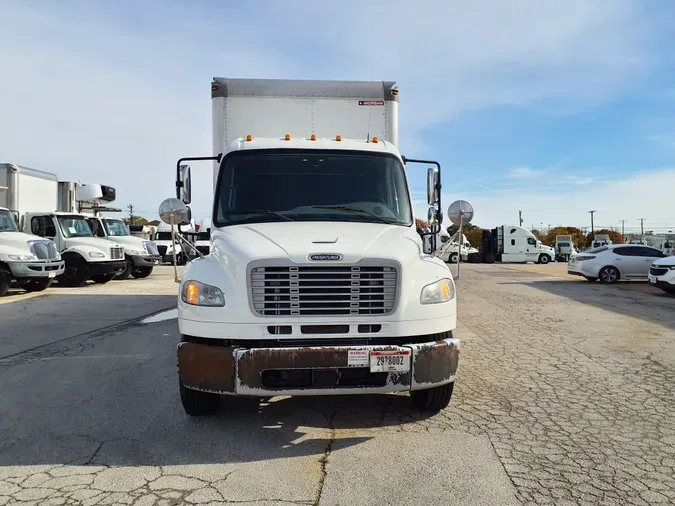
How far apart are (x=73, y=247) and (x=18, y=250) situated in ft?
9.88

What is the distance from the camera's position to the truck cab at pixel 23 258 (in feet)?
44.9

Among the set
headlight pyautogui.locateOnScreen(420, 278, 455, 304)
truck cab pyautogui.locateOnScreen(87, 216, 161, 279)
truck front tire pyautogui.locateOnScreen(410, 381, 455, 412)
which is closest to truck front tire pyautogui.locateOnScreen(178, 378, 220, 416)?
truck front tire pyautogui.locateOnScreen(410, 381, 455, 412)

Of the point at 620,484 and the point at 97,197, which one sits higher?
the point at 97,197

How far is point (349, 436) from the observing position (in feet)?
14.1

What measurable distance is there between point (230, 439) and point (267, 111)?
445cm

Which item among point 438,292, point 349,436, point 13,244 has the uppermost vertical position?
point 13,244

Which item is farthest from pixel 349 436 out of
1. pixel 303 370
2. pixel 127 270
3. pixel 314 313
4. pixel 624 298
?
pixel 127 270

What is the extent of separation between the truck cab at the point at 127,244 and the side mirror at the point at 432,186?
583 inches

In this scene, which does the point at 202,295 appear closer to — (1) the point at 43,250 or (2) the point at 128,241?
(1) the point at 43,250

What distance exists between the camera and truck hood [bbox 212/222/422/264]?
4.26 metres

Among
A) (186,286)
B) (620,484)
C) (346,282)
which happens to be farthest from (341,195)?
(620,484)

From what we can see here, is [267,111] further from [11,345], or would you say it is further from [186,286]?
[11,345]

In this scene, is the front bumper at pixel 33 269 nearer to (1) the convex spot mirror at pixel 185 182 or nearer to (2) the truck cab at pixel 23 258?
(2) the truck cab at pixel 23 258

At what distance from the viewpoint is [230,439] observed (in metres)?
4.21
